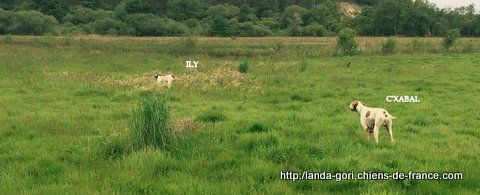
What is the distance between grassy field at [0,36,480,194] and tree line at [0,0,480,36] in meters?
63.0

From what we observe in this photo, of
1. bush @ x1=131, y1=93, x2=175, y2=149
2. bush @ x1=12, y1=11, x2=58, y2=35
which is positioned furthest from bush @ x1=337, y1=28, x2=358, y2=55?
bush @ x1=12, y1=11, x2=58, y2=35

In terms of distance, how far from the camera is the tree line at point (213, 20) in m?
A: 93.2

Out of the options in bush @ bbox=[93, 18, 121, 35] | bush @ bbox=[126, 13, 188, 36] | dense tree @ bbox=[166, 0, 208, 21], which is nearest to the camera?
bush @ bbox=[126, 13, 188, 36]

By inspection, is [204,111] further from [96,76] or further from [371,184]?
[96,76]

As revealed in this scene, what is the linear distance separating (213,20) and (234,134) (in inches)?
3941

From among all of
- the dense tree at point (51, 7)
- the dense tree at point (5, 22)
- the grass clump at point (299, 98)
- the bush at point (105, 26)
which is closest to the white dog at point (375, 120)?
the grass clump at point (299, 98)

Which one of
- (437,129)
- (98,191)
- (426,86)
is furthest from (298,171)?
(426,86)

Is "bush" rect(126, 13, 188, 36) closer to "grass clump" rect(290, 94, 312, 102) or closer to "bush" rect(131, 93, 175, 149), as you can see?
"grass clump" rect(290, 94, 312, 102)

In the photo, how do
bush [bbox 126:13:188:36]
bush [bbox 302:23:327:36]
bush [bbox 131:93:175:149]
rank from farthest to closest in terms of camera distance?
bush [bbox 302:23:327:36] → bush [bbox 126:13:188:36] → bush [bbox 131:93:175:149]

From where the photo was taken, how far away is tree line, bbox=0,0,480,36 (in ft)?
306

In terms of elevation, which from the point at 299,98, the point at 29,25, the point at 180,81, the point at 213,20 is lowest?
the point at 299,98

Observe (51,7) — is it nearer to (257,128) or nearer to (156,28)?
(156,28)

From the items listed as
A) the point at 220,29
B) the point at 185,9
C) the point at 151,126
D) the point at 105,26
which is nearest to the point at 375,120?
the point at 151,126

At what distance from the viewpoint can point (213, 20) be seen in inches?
4284
